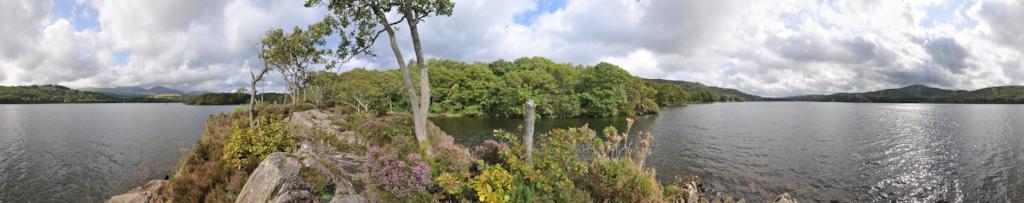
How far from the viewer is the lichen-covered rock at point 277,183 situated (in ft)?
25.6

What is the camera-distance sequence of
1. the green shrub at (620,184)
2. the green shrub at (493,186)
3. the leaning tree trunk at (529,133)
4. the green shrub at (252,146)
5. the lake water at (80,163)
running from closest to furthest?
the green shrub at (493,186) < the green shrub at (620,184) < the leaning tree trunk at (529,133) < the green shrub at (252,146) < the lake water at (80,163)

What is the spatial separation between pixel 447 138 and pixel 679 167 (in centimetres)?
1354

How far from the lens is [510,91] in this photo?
6234 cm

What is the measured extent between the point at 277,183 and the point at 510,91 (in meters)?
54.6

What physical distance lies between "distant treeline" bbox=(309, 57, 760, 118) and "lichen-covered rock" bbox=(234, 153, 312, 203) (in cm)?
5210

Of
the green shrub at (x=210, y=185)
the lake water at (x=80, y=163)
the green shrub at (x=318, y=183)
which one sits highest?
the green shrub at (x=318, y=183)

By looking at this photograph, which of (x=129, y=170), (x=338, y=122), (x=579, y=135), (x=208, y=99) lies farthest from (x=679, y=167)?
(x=208, y=99)

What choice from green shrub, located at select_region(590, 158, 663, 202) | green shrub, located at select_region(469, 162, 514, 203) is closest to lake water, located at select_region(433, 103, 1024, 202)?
green shrub, located at select_region(590, 158, 663, 202)

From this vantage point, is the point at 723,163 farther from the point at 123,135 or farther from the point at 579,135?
the point at 123,135

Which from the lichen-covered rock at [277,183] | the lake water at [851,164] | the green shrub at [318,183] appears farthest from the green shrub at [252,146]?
the lake water at [851,164]

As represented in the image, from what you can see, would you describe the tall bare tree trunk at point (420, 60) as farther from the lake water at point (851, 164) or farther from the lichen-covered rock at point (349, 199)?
the lake water at point (851, 164)

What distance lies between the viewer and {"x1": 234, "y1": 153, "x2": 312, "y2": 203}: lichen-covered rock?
7797 millimetres

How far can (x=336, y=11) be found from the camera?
548 inches

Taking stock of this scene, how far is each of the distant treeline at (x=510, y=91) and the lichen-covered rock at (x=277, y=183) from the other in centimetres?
5210
